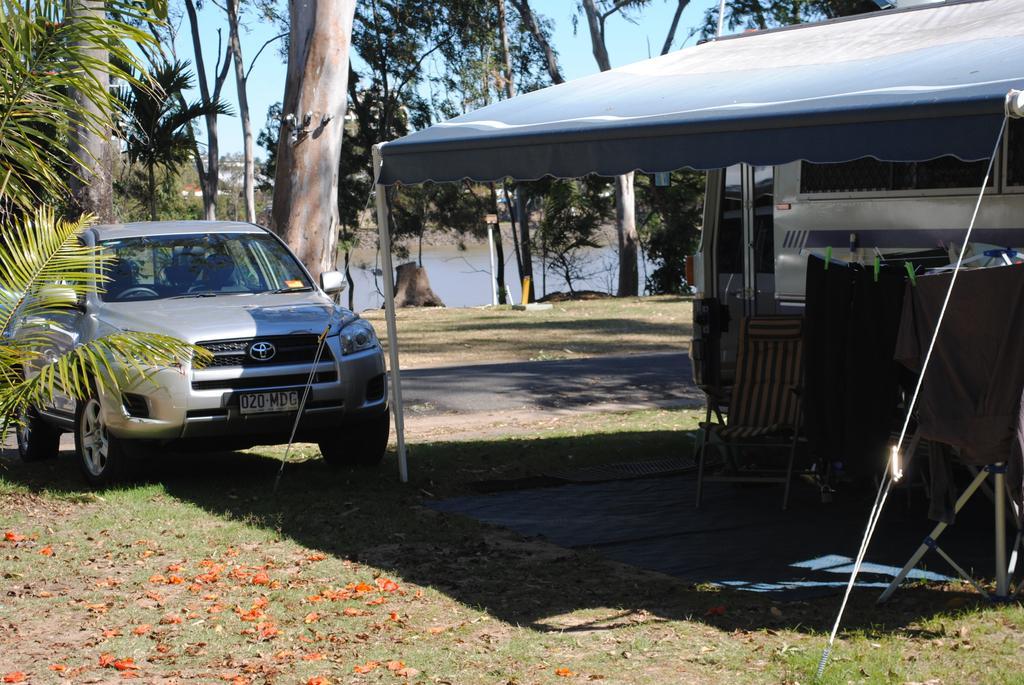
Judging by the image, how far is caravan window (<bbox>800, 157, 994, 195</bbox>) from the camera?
6980 mm

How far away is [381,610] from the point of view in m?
5.57

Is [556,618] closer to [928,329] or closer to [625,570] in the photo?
[625,570]

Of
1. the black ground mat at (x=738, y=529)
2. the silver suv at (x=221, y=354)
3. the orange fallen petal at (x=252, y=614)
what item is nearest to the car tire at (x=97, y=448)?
the silver suv at (x=221, y=354)

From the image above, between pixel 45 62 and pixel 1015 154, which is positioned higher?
pixel 45 62

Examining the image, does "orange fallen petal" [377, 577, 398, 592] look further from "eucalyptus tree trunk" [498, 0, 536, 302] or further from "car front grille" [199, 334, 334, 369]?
"eucalyptus tree trunk" [498, 0, 536, 302]

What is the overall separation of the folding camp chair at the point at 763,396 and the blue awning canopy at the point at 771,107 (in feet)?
5.18

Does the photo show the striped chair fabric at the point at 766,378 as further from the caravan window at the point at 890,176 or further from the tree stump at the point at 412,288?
the tree stump at the point at 412,288

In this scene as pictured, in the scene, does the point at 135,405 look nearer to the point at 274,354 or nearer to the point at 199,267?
the point at 274,354

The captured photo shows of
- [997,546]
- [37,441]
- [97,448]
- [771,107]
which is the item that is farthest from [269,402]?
[997,546]

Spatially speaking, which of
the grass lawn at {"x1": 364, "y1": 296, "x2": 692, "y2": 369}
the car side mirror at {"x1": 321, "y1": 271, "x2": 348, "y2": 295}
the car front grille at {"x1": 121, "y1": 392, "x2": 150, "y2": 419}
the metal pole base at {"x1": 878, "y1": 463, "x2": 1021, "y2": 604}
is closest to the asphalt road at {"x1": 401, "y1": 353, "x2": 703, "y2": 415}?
the grass lawn at {"x1": 364, "y1": 296, "x2": 692, "y2": 369}

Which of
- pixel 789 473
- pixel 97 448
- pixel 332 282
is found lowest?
pixel 789 473

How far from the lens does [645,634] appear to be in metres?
5.14

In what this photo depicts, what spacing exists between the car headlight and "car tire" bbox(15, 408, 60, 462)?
2.59 metres

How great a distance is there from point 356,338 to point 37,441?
2.84m
